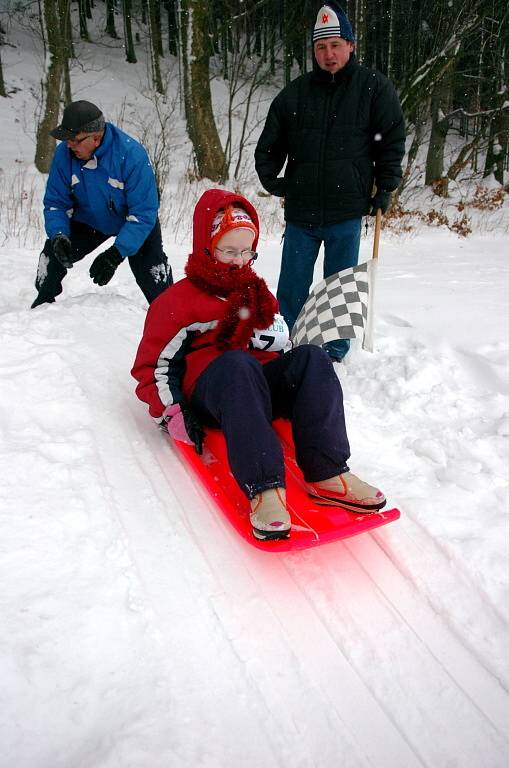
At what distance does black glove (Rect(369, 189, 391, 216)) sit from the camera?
3.00 metres

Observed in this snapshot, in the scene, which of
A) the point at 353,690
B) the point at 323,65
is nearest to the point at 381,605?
the point at 353,690

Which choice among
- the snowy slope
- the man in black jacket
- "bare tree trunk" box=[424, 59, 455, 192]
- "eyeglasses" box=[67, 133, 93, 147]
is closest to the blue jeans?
the man in black jacket

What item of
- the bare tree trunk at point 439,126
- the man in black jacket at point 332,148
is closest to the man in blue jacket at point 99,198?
the man in black jacket at point 332,148

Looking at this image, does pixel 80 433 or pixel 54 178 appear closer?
pixel 80 433

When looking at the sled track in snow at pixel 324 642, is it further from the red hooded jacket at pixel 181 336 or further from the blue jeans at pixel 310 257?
the blue jeans at pixel 310 257

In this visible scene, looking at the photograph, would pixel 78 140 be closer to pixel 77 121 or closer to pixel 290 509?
pixel 77 121

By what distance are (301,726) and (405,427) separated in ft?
4.93

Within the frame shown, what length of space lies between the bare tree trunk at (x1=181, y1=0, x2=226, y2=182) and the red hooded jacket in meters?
8.55

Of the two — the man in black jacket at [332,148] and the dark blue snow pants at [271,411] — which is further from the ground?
the man in black jacket at [332,148]

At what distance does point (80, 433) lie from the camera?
7.37 ft

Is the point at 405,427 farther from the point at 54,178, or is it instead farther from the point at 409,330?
the point at 54,178

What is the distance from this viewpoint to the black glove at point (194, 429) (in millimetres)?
2062

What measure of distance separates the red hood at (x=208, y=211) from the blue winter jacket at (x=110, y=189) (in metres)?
1.16

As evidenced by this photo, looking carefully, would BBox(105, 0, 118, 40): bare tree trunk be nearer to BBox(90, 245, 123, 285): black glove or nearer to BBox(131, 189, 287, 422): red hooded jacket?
BBox(90, 245, 123, 285): black glove
